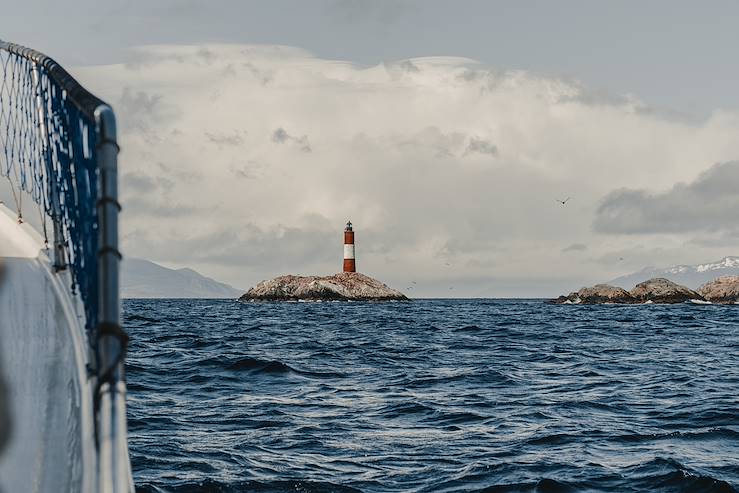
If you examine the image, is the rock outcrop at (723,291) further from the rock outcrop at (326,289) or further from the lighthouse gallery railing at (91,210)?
the lighthouse gallery railing at (91,210)

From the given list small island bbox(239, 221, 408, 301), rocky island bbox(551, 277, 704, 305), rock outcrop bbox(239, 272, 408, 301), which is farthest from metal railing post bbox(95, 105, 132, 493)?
rock outcrop bbox(239, 272, 408, 301)

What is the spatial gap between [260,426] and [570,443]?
13.1ft

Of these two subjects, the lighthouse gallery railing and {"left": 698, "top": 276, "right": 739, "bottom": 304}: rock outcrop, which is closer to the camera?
the lighthouse gallery railing

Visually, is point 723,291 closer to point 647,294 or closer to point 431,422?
point 647,294

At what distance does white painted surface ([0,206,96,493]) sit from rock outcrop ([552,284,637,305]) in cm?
9941

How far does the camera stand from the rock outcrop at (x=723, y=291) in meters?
104

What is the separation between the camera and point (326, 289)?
10606 centimetres

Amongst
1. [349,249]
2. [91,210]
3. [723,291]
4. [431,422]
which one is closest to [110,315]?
[91,210]

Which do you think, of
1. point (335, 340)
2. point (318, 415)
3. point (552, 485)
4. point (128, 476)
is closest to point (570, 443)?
point (552, 485)

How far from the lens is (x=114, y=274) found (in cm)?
299

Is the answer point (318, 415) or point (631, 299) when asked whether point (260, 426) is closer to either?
point (318, 415)

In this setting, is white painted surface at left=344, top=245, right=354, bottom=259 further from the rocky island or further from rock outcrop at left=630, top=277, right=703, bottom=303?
rock outcrop at left=630, top=277, right=703, bottom=303

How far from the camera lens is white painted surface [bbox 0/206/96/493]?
3.62 metres

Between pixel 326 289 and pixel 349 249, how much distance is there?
621cm
